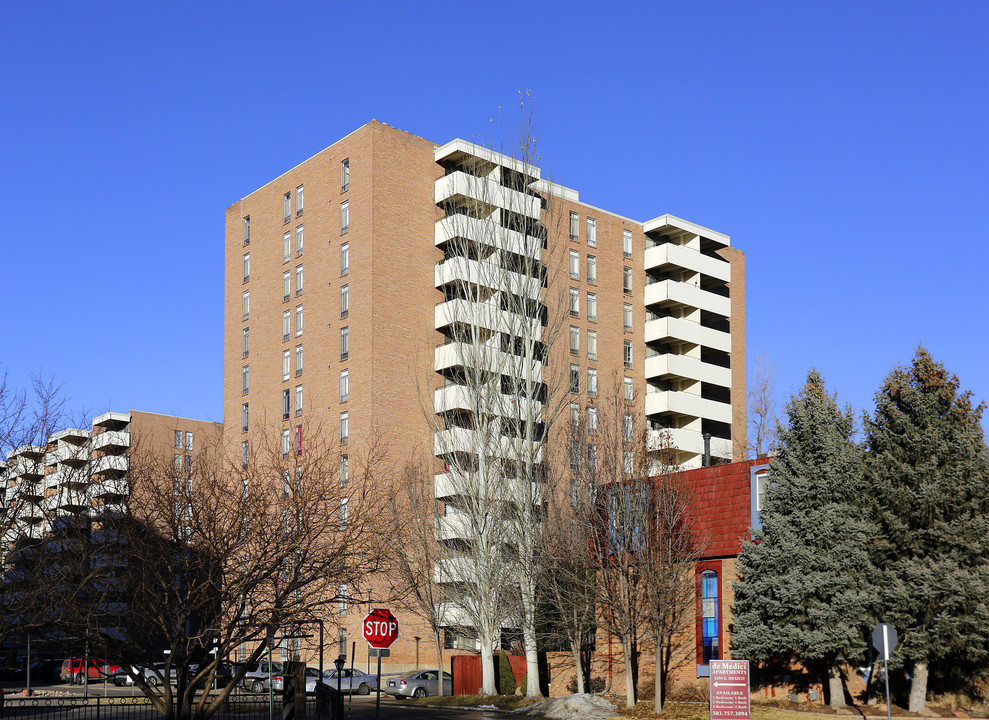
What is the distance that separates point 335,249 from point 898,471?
→ 4156 centimetres

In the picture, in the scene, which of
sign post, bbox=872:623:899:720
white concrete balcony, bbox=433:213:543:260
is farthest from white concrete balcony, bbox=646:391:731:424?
sign post, bbox=872:623:899:720

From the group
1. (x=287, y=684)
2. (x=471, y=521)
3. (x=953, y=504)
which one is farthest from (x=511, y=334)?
(x=287, y=684)

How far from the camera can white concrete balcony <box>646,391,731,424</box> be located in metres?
74.6

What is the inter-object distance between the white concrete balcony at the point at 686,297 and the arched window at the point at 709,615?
1622 inches

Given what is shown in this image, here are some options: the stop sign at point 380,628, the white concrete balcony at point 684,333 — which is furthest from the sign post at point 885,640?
the white concrete balcony at point 684,333

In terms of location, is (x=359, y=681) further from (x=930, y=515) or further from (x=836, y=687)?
(x=930, y=515)

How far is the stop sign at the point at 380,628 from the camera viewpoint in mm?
24438

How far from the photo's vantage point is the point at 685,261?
77.7m

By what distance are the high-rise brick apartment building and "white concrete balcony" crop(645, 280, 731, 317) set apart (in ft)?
0.43

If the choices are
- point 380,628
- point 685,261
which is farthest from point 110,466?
point 685,261

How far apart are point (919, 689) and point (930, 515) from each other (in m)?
5.02

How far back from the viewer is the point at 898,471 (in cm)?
3253

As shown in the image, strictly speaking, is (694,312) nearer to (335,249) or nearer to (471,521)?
(335,249)

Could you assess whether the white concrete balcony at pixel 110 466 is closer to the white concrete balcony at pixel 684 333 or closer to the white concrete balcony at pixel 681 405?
the white concrete balcony at pixel 681 405
